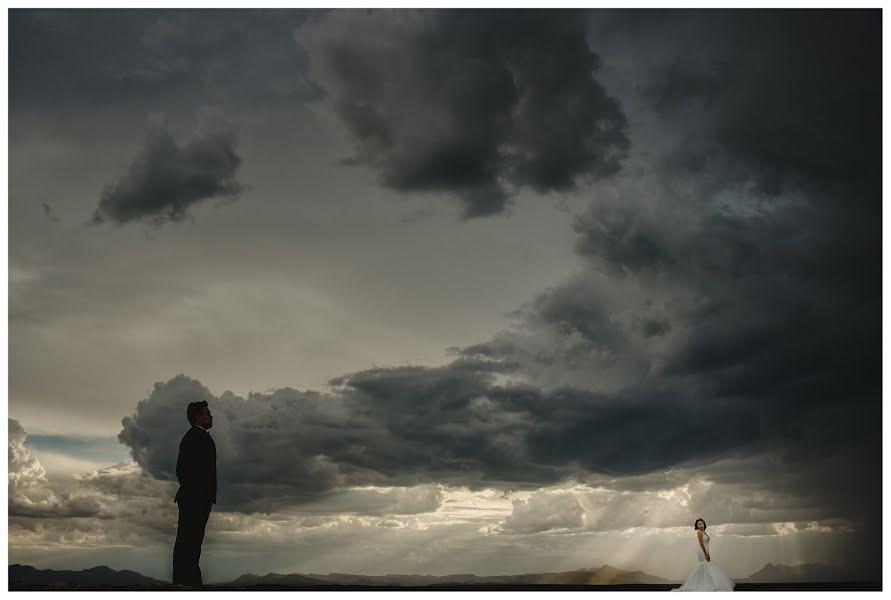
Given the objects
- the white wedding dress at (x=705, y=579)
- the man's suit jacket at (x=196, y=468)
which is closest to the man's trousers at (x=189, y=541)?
the man's suit jacket at (x=196, y=468)

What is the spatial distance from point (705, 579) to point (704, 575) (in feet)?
0.44

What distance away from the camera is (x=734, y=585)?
25156mm

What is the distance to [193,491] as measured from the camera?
70.1 ft

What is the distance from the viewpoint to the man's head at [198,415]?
2178cm

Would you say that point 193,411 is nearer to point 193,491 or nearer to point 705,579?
point 193,491

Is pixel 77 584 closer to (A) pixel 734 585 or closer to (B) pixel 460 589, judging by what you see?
(B) pixel 460 589

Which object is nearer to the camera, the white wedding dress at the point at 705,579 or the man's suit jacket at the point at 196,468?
the man's suit jacket at the point at 196,468

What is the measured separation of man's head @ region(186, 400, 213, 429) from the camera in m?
21.8

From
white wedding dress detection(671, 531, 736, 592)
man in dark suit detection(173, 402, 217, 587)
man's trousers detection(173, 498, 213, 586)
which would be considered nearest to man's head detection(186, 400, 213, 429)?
man in dark suit detection(173, 402, 217, 587)

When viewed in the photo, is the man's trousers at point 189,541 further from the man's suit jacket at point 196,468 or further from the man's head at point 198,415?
the man's head at point 198,415

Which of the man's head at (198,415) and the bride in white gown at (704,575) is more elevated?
the man's head at (198,415)

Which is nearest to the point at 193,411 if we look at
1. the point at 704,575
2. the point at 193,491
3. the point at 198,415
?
the point at 198,415

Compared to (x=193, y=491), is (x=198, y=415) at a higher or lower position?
higher
